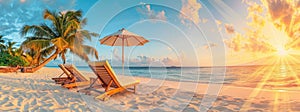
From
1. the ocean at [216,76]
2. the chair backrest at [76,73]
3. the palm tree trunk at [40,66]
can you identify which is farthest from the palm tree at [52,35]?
the chair backrest at [76,73]

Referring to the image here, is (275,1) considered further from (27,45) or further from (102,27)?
(27,45)

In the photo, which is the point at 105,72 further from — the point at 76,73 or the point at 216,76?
the point at 216,76

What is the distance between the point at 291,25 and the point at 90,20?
376 inches

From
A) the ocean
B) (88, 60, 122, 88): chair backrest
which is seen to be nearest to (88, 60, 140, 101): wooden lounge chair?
(88, 60, 122, 88): chair backrest

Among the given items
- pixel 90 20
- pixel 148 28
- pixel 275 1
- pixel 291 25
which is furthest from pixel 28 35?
pixel 291 25

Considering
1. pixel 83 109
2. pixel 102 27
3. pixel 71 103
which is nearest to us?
pixel 83 109

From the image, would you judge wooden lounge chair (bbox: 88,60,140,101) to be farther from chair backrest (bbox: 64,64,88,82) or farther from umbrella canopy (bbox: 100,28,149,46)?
umbrella canopy (bbox: 100,28,149,46)

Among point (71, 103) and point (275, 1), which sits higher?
point (275, 1)

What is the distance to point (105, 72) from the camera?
3.42 m

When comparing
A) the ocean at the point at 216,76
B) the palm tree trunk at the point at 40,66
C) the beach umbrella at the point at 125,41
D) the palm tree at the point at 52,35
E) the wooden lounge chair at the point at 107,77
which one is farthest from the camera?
the palm tree at the point at 52,35

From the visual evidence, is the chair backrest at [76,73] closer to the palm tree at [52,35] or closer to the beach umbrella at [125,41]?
the beach umbrella at [125,41]

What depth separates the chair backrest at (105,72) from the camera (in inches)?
129

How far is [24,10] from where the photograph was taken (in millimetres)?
20125

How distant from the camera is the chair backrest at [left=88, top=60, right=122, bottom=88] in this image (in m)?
3.27
